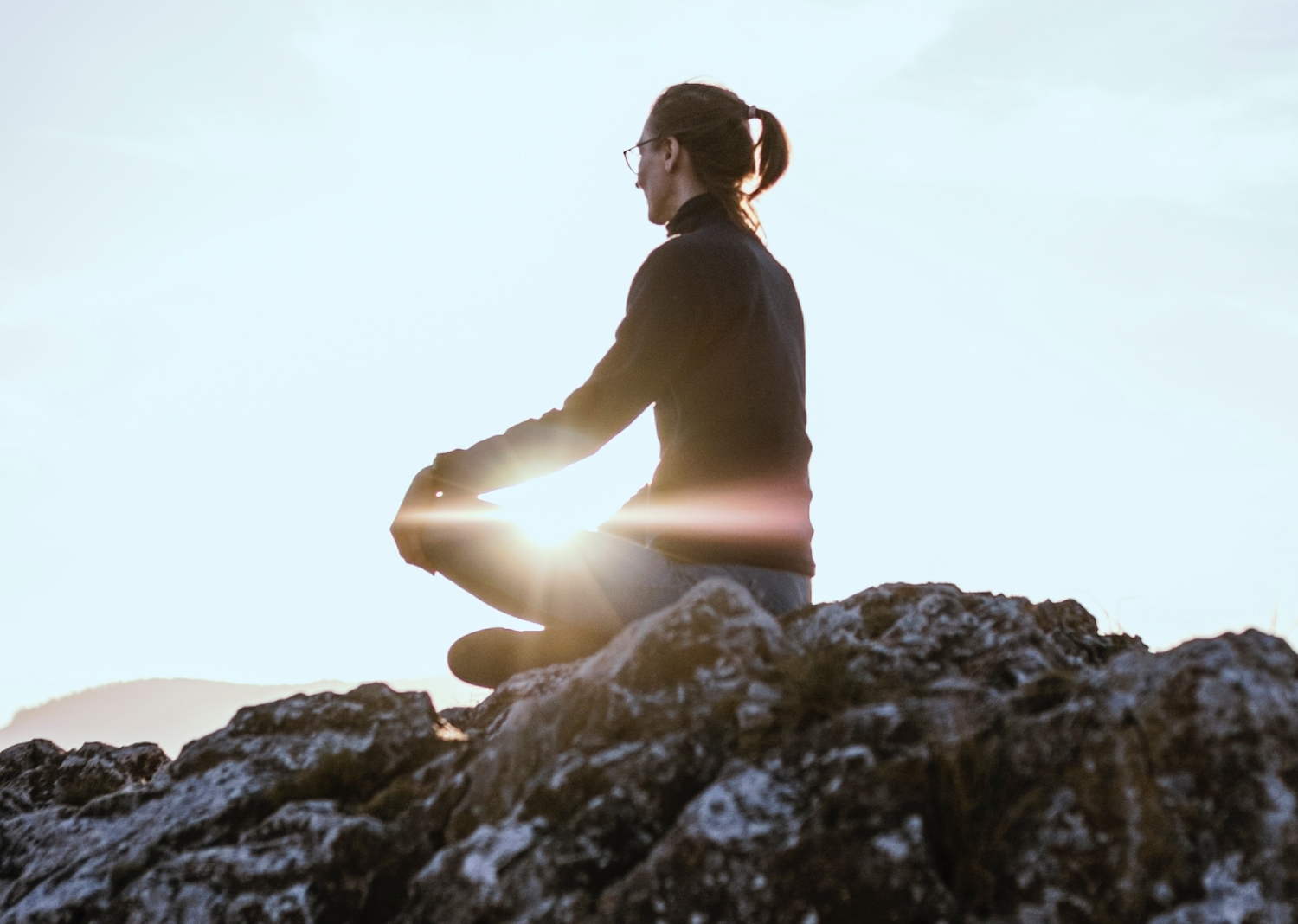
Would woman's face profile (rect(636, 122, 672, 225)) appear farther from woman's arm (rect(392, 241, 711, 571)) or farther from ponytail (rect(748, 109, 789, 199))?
woman's arm (rect(392, 241, 711, 571))

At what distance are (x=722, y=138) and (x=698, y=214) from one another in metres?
0.52

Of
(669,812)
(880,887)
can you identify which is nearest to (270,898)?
(669,812)

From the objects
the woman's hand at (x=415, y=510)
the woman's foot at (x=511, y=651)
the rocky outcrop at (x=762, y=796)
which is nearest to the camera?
the rocky outcrop at (x=762, y=796)

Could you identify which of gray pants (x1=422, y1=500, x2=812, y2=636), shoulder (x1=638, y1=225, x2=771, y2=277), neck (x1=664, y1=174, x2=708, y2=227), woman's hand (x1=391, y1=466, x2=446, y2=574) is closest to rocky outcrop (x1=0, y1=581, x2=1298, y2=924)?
gray pants (x1=422, y1=500, x2=812, y2=636)

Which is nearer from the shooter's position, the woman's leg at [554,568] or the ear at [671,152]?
the woman's leg at [554,568]

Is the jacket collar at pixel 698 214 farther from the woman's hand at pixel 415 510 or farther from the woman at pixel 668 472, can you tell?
the woman's hand at pixel 415 510

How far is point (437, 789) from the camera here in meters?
4.80

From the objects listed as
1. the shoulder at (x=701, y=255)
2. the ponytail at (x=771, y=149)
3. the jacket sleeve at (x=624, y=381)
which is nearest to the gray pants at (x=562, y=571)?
the jacket sleeve at (x=624, y=381)

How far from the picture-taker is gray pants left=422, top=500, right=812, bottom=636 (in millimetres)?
5812

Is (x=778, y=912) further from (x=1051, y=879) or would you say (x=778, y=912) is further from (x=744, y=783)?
(x=1051, y=879)

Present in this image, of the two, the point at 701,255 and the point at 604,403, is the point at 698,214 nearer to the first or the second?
the point at 701,255

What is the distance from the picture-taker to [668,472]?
6.40m

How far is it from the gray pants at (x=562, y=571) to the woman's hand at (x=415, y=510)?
Answer: 0.06m

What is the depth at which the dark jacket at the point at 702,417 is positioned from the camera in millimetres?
5938
